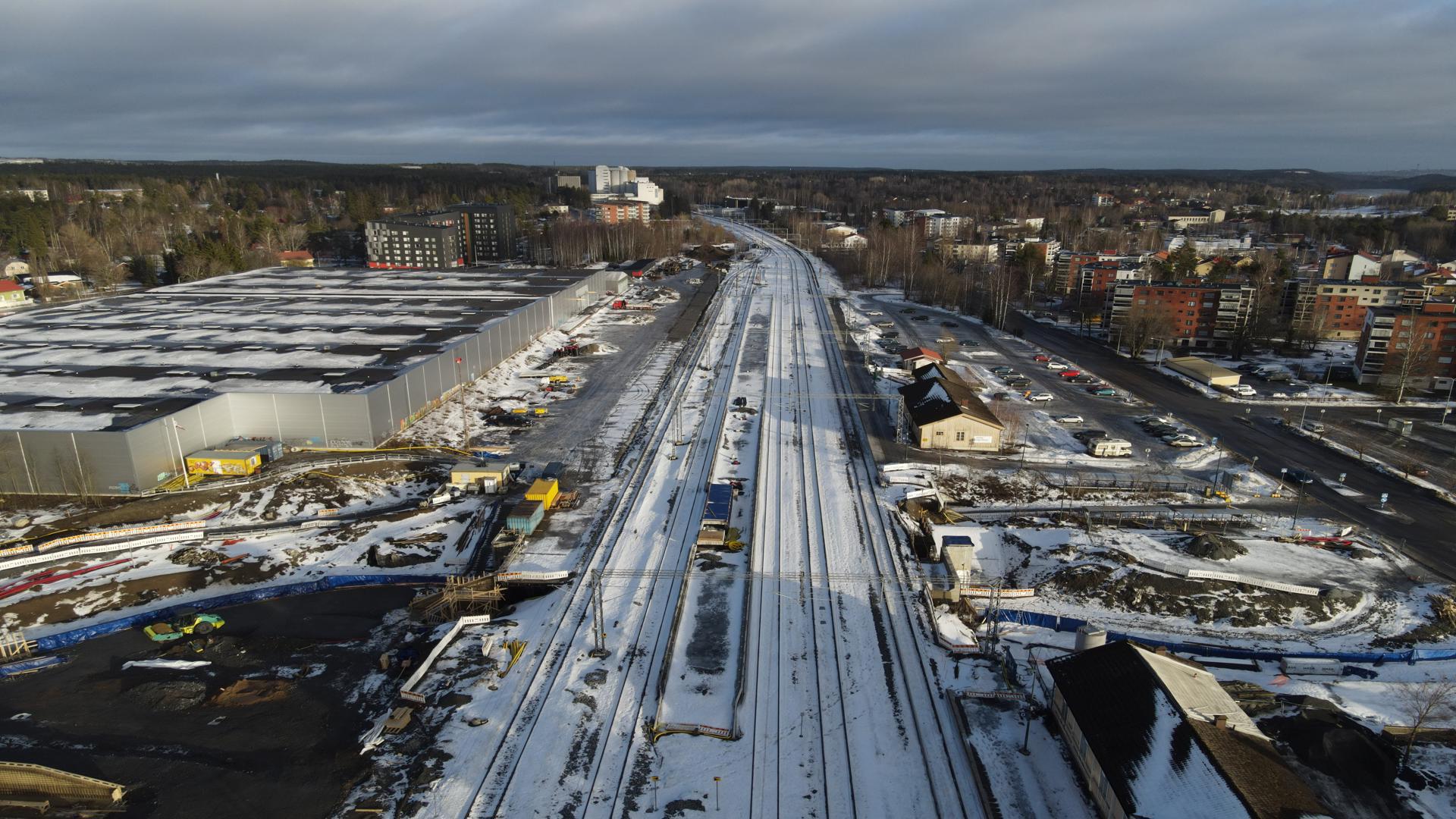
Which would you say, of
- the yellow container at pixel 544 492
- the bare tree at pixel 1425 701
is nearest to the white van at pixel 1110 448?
the bare tree at pixel 1425 701

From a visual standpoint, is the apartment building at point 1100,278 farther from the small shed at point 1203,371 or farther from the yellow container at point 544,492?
the yellow container at point 544,492

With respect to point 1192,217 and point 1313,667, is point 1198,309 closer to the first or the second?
Result: point 1313,667

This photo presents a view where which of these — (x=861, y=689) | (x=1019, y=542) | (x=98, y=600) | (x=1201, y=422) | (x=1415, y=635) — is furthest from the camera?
(x=1201, y=422)

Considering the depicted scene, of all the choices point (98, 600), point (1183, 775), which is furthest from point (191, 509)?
point (1183, 775)

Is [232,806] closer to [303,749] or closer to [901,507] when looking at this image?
[303,749]

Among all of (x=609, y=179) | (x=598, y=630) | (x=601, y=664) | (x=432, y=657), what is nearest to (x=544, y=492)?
(x=598, y=630)

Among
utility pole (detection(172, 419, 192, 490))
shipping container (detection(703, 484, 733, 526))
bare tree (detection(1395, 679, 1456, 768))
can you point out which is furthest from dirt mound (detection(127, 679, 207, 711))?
bare tree (detection(1395, 679, 1456, 768))
